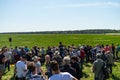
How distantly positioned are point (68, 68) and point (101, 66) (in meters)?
4.84

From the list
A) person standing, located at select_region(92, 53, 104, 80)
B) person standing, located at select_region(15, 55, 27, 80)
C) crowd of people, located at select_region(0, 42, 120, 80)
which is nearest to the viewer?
crowd of people, located at select_region(0, 42, 120, 80)

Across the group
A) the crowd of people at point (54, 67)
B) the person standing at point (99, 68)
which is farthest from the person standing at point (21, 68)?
the person standing at point (99, 68)

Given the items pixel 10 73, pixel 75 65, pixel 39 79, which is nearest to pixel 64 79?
pixel 39 79

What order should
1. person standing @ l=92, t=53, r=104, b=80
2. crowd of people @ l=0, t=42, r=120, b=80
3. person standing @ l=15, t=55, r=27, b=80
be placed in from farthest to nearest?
person standing @ l=92, t=53, r=104, b=80 → person standing @ l=15, t=55, r=27, b=80 → crowd of people @ l=0, t=42, r=120, b=80

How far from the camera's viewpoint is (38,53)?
34875 millimetres

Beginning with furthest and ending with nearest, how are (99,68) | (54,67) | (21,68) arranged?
(99,68)
(21,68)
(54,67)

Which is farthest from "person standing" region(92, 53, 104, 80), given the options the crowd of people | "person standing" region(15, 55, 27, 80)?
"person standing" region(15, 55, 27, 80)

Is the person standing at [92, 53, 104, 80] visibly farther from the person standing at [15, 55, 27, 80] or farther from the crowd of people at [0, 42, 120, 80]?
the person standing at [15, 55, 27, 80]

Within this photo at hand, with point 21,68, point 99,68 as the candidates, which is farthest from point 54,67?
point 99,68

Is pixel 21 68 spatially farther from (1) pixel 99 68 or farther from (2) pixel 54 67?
(2) pixel 54 67

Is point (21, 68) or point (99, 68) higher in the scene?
point (21, 68)

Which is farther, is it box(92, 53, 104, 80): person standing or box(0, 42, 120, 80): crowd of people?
box(92, 53, 104, 80): person standing

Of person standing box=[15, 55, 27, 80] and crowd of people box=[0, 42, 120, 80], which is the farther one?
person standing box=[15, 55, 27, 80]

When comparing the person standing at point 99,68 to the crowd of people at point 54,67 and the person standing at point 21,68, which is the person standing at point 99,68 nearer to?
the crowd of people at point 54,67
